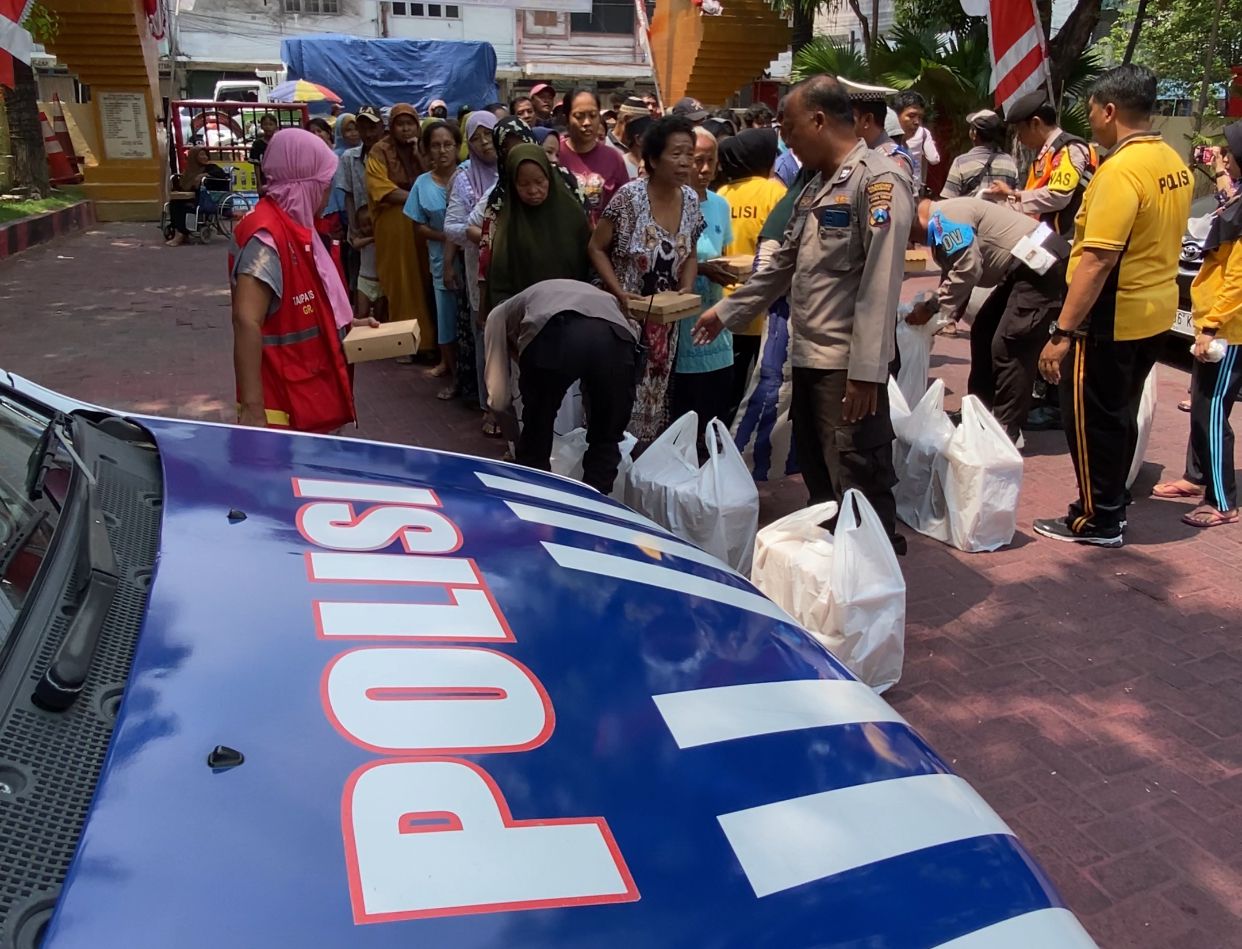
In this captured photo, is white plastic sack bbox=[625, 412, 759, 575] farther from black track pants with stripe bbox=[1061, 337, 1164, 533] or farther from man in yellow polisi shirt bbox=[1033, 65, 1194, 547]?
black track pants with stripe bbox=[1061, 337, 1164, 533]

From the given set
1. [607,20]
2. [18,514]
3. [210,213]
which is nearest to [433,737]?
[18,514]

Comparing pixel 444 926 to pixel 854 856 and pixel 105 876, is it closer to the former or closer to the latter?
pixel 105 876

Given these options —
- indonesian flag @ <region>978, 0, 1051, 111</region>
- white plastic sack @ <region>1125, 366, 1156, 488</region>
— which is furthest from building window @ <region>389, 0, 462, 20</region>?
white plastic sack @ <region>1125, 366, 1156, 488</region>

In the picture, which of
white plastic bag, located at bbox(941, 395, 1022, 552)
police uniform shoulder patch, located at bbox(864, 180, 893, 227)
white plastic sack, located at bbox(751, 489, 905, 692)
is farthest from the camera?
white plastic bag, located at bbox(941, 395, 1022, 552)

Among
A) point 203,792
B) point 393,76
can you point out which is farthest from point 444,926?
point 393,76

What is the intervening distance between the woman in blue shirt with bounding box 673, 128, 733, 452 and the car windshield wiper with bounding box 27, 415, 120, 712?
121 inches

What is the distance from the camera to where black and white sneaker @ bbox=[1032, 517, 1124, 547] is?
447cm

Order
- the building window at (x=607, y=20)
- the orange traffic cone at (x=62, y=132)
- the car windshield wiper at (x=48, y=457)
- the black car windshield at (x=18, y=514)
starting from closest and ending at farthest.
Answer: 1. the black car windshield at (x=18, y=514)
2. the car windshield wiper at (x=48, y=457)
3. the orange traffic cone at (x=62, y=132)
4. the building window at (x=607, y=20)

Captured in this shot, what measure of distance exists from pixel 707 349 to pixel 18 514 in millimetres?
3281

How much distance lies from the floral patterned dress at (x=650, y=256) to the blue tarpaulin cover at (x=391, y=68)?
2601cm

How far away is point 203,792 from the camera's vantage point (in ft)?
4.02

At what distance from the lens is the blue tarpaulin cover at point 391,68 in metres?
28.5

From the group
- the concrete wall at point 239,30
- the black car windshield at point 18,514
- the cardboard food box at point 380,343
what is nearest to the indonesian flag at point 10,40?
the cardboard food box at point 380,343

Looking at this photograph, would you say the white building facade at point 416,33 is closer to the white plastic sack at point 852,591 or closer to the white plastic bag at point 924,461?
the white plastic bag at point 924,461
